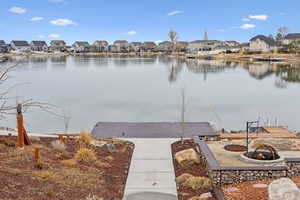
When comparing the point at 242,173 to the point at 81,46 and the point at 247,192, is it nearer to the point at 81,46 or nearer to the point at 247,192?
the point at 247,192

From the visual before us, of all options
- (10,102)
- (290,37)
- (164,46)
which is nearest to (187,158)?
(10,102)

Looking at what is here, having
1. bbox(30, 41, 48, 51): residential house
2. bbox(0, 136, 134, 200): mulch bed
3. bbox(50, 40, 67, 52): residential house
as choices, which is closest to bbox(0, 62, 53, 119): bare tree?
bbox(0, 136, 134, 200): mulch bed

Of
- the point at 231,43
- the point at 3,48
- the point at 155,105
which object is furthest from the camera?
the point at 231,43

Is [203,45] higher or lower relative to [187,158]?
higher

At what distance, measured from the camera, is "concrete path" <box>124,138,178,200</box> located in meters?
7.81

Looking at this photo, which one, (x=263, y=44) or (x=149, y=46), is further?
(x=149, y=46)

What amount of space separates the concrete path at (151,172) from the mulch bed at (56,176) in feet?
0.90

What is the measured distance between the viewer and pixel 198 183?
26.8ft

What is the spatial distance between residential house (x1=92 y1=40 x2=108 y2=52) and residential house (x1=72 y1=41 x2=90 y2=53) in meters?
3.92

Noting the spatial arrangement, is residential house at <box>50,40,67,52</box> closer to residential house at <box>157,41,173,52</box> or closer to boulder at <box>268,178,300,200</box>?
residential house at <box>157,41,173,52</box>

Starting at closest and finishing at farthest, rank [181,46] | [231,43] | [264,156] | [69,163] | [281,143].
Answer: [69,163], [264,156], [281,143], [181,46], [231,43]

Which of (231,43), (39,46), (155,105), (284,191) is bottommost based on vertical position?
(155,105)

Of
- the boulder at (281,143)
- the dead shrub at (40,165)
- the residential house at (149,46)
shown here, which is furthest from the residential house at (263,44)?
the dead shrub at (40,165)

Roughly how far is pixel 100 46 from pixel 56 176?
17107 cm
